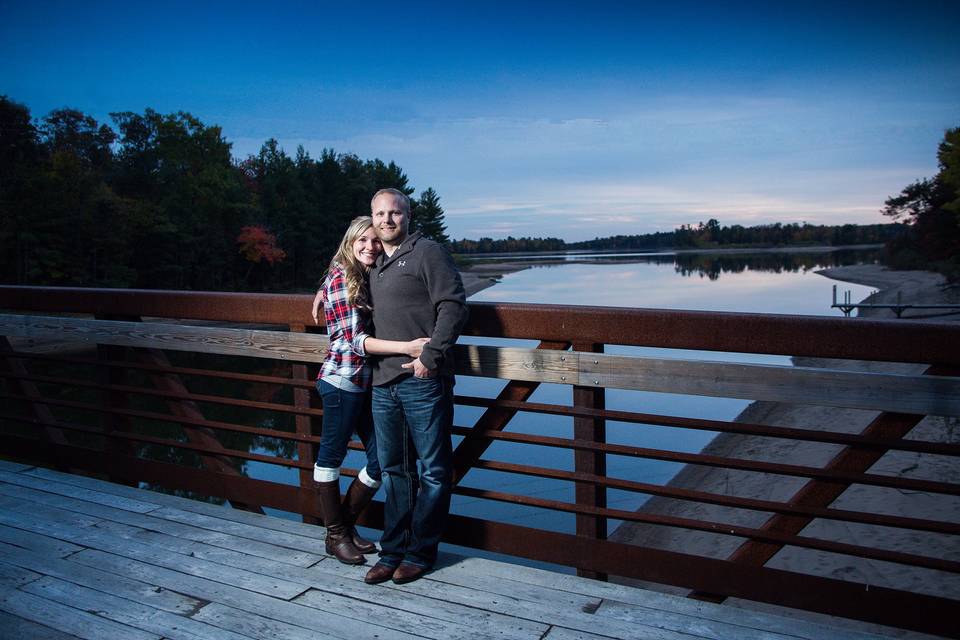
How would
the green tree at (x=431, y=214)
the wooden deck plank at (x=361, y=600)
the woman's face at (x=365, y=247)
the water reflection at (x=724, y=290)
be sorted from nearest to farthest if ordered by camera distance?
the wooden deck plank at (x=361, y=600), the woman's face at (x=365, y=247), the water reflection at (x=724, y=290), the green tree at (x=431, y=214)

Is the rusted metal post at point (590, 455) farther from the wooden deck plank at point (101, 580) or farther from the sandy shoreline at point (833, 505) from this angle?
the sandy shoreline at point (833, 505)

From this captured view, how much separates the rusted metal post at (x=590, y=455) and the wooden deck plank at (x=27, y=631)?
1.74 metres

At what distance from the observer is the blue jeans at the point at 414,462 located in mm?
2555

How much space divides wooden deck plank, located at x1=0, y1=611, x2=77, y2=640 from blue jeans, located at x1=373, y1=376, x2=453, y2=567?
1063mm

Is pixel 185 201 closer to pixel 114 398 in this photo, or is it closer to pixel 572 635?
pixel 114 398

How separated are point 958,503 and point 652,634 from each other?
10.5m

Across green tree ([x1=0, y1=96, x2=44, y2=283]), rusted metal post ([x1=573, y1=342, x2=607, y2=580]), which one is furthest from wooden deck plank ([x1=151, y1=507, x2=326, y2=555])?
green tree ([x1=0, y1=96, x2=44, y2=283])

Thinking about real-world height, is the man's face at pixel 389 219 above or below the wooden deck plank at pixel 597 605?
above

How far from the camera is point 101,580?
Answer: 8.55 ft

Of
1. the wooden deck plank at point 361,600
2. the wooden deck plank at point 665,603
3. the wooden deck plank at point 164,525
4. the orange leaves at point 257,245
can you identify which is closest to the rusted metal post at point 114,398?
the wooden deck plank at point 164,525

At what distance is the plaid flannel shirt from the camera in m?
2.64

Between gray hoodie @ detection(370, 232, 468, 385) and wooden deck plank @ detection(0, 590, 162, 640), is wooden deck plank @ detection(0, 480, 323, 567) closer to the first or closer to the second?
wooden deck plank @ detection(0, 590, 162, 640)

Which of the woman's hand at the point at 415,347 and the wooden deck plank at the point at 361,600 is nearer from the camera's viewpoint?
the wooden deck plank at the point at 361,600

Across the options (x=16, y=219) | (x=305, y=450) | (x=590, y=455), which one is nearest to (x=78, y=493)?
(x=305, y=450)
